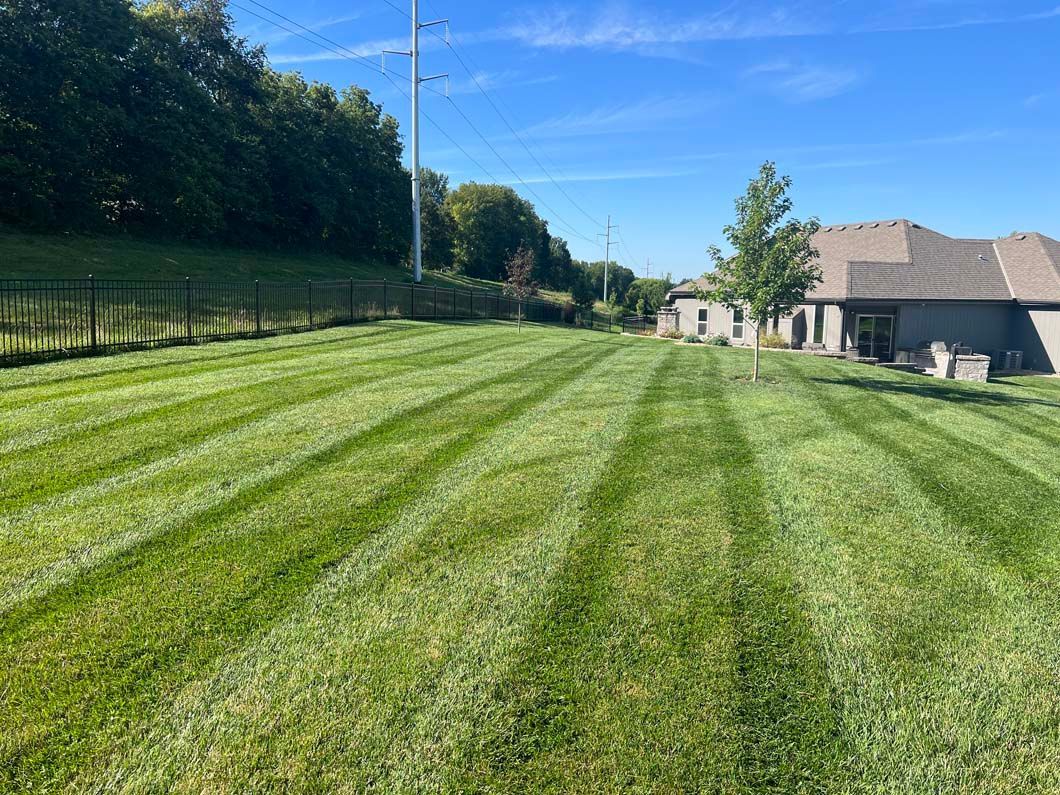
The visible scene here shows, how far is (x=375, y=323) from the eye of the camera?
62.2 ft

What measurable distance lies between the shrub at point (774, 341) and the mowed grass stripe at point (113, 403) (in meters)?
20.3

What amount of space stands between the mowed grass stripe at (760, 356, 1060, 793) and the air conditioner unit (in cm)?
2331

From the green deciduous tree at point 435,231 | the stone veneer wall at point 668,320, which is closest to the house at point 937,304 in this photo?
the stone veneer wall at point 668,320

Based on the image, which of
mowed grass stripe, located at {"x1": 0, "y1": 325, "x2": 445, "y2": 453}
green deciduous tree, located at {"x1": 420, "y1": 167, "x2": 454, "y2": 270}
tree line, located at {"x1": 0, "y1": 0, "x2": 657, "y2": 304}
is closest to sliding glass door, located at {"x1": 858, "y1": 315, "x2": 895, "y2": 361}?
mowed grass stripe, located at {"x1": 0, "y1": 325, "x2": 445, "y2": 453}

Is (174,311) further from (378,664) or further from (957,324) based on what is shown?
(957,324)

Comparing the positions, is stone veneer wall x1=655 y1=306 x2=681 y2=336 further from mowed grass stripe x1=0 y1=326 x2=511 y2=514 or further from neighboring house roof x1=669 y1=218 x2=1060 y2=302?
mowed grass stripe x1=0 y1=326 x2=511 y2=514

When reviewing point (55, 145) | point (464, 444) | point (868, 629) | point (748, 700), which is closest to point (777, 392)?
point (464, 444)

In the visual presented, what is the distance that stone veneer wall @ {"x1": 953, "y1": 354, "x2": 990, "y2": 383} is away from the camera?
17.4m

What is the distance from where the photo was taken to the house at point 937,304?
75.5 feet

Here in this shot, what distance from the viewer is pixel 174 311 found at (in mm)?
14203

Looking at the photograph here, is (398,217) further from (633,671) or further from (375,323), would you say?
(633,671)

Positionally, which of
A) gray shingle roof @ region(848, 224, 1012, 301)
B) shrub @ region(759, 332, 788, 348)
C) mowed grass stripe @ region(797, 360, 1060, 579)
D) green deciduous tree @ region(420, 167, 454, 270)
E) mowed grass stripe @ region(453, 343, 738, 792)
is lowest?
mowed grass stripe @ region(453, 343, 738, 792)

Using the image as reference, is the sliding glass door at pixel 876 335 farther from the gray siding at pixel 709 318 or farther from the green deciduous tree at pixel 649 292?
the green deciduous tree at pixel 649 292

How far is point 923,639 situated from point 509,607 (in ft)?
7.37
